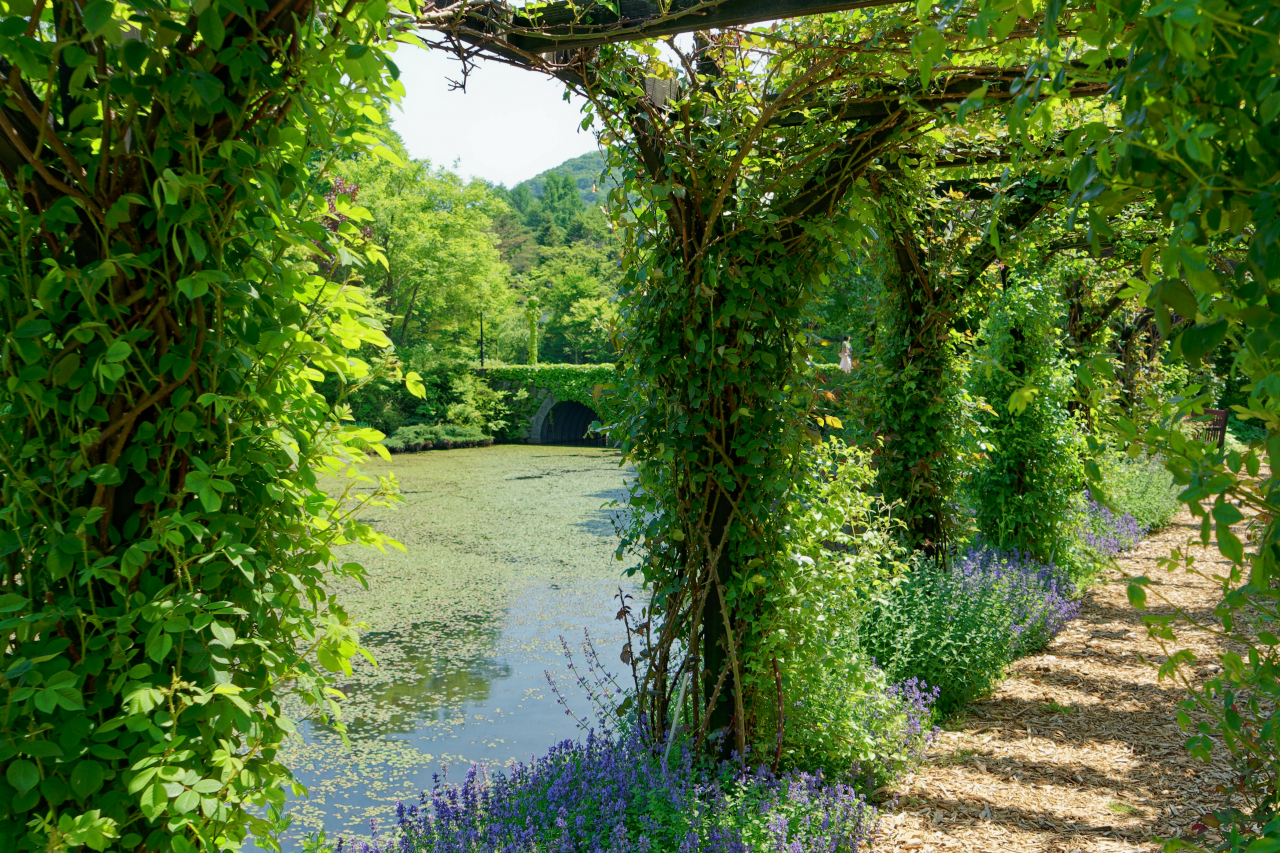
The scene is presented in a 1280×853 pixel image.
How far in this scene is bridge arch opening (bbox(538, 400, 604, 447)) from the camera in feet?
82.0

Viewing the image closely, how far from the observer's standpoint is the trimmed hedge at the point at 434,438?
1984 cm

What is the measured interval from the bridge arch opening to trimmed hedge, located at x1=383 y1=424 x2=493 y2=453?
2568 mm

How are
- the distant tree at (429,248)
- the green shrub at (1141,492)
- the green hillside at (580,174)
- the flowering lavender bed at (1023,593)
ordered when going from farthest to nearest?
1. the green hillside at (580,174)
2. the distant tree at (429,248)
3. the green shrub at (1141,492)
4. the flowering lavender bed at (1023,593)

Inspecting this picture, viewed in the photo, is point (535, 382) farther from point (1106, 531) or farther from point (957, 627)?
point (957, 627)

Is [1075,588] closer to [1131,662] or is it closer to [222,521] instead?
[1131,662]

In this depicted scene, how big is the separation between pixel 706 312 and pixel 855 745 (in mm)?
1655

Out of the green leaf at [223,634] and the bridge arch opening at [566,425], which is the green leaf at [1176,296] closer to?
the green leaf at [223,634]

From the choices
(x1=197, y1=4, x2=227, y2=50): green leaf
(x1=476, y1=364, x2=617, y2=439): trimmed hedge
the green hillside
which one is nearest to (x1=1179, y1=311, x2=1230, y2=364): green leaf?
(x1=197, y1=4, x2=227, y2=50): green leaf

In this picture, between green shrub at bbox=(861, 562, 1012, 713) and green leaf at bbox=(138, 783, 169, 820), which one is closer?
green leaf at bbox=(138, 783, 169, 820)

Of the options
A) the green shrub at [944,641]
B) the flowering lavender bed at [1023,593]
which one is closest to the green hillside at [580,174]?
the flowering lavender bed at [1023,593]

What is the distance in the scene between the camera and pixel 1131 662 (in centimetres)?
444

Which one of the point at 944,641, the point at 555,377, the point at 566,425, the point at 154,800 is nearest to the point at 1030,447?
the point at 944,641

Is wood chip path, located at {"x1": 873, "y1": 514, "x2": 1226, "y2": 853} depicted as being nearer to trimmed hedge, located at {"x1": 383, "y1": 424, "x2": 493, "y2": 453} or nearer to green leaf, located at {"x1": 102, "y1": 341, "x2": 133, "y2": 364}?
green leaf, located at {"x1": 102, "y1": 341, "x2": 133, "y2": 364}

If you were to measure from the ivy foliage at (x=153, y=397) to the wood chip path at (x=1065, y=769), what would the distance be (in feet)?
7.01
